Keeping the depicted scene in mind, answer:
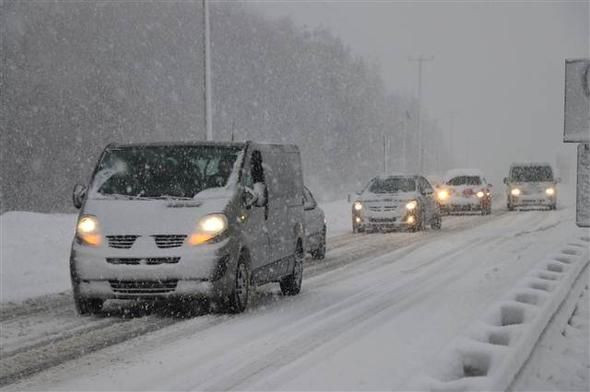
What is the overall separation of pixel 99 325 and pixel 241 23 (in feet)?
203

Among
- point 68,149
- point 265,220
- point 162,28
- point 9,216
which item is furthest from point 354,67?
point 265,220

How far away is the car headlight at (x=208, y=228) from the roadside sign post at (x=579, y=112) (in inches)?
171

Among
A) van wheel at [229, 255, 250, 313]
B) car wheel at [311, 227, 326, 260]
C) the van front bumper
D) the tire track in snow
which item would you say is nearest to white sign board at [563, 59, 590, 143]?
the tire track in snow

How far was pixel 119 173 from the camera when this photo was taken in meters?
→ 10.8

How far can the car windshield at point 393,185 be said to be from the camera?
26.2m

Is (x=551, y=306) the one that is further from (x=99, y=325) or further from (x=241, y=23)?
(x=241, y=23)

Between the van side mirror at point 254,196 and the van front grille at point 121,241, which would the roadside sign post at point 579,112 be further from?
the van front grille at point 121,241

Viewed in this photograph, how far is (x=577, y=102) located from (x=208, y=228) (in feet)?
14.9

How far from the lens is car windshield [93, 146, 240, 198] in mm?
10477

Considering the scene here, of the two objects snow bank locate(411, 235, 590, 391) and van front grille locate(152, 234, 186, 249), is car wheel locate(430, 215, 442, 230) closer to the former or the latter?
snow bank locate(411, 235, 590, 391)

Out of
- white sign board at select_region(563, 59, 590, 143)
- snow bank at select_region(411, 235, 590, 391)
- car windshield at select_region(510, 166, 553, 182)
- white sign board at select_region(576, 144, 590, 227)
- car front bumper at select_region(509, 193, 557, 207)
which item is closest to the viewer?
snow bank at select_region(411, 235, 590, 391)

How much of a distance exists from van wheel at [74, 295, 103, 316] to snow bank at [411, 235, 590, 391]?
4373 mm

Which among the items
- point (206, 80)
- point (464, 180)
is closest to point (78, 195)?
point (206, 80)

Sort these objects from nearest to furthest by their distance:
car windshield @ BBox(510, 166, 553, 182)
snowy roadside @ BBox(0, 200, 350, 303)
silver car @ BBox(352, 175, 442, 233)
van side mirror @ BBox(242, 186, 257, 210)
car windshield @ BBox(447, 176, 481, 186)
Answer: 1. van side mirror @ BBox(242, 186, 257, 210)
2. snowy roadside @ BBox(0, 200, 350, 303)
3. silver car @ BBox(352, 175, 442, 233)
4. car windshield @ BBox(447, 176, 481, 186)
5. car windshield @ BBox(510, 166, 553, 182)
